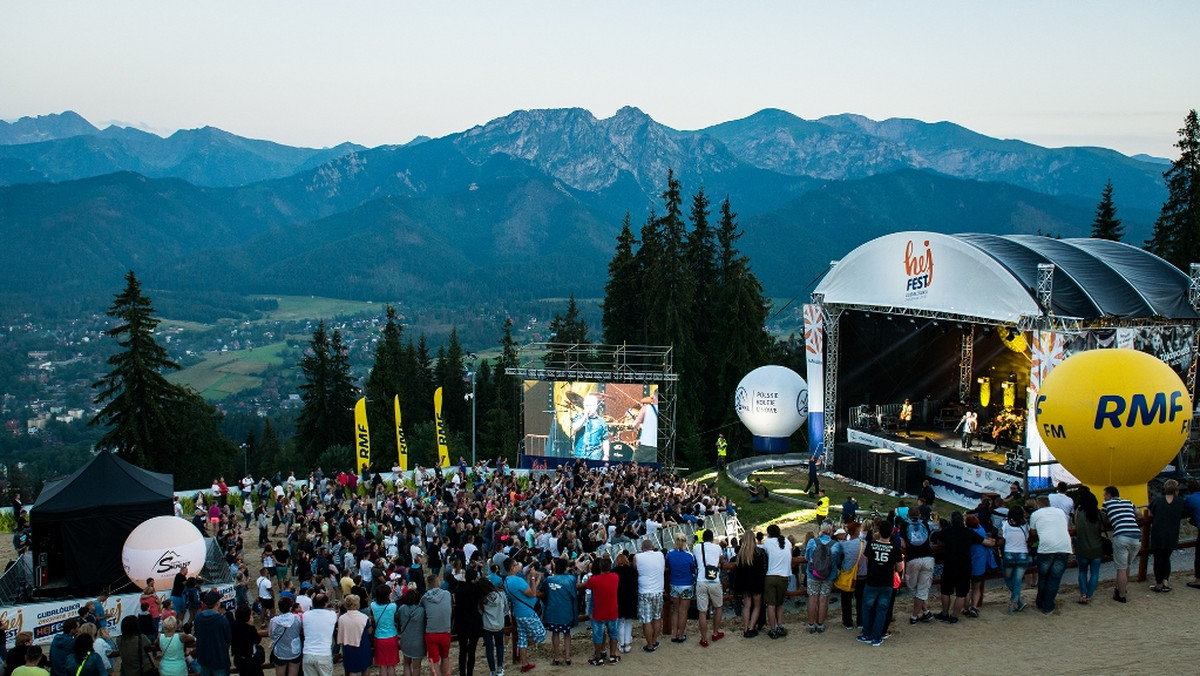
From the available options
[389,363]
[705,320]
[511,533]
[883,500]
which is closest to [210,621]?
[511,533]

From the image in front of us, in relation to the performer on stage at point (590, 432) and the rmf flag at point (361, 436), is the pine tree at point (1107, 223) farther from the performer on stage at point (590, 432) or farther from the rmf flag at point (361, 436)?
the rmf flag at point (361, 436)

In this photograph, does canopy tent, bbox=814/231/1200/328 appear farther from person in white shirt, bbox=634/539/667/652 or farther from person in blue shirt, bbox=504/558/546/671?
person in blue shirt, bbox=504/558/546/671

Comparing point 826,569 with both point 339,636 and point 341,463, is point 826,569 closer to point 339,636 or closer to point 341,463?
point 339,636

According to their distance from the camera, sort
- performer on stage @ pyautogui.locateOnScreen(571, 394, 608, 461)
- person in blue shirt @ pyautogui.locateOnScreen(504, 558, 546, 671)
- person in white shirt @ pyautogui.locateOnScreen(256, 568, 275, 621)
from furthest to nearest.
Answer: performer on stage @ pyautogui.locateOnScreen(571, 394, 608, 461) < person in white shirt @ pyautogui.locateOnScreen(256, 568, 275, 621) < person in blue shirt @ pyautogui.locateOnScreen(504, 558, 546, 671)

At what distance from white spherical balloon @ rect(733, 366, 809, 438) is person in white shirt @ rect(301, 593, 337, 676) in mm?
21548

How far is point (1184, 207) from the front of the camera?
118 ft

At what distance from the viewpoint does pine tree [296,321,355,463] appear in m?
47.5

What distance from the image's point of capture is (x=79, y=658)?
8.20 metres

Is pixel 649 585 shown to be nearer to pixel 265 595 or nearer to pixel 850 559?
pixel 850 559

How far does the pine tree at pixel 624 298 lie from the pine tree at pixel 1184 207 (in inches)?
880

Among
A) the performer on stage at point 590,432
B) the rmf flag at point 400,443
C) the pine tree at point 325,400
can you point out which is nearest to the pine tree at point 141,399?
the rmf flag at point 400,443

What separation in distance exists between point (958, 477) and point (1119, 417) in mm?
9345

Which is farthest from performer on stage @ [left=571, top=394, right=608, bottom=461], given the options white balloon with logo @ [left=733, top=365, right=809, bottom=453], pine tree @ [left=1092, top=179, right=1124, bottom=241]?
pine tree @ [left=1092, top=179, right=1124, bottom=241]

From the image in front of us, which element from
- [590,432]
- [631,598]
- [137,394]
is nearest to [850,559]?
[631,598]
